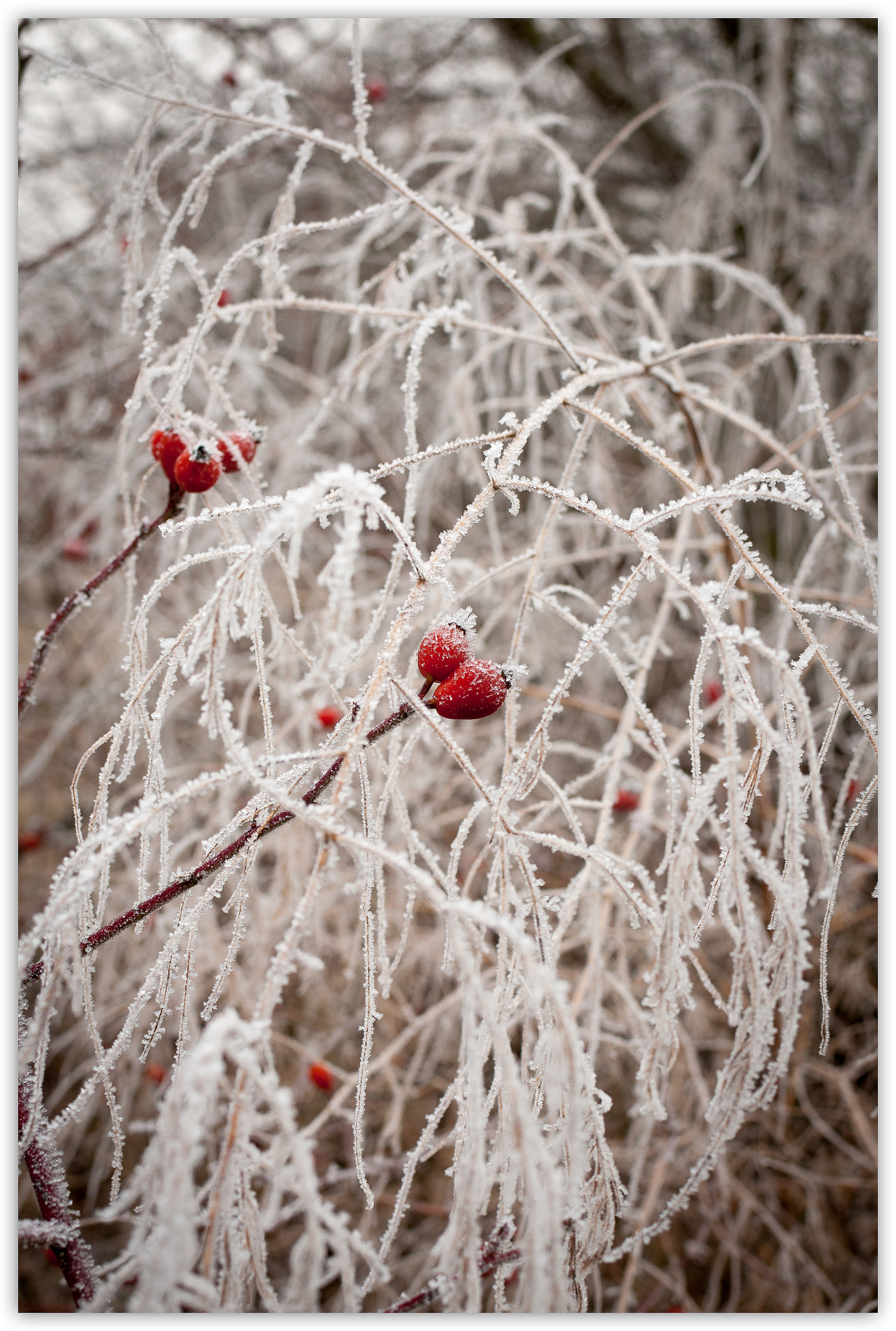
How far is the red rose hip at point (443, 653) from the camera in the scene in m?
0.69

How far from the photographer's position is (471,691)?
2.18 ft

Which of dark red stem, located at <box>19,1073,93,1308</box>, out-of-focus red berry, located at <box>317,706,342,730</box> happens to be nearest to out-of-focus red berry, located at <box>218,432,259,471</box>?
out-of-focus red berry, located at <box>317,706,342,730</box>

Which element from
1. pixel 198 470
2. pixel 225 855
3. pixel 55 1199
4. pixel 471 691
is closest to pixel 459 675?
pixel 471 691

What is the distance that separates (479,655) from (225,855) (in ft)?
3.65

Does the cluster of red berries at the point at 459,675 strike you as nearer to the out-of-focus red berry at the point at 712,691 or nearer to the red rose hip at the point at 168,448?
the red rose hip at the point at 168,448

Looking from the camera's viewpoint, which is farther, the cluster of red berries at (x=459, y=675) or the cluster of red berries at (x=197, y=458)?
the cluster of red berries at (x=197, y=458)

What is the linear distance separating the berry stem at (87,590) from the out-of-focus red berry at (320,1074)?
35.9 inches

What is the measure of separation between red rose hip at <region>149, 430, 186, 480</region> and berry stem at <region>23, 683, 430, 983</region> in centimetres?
39

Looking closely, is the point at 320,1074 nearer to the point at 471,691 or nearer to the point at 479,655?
the point at 479,655

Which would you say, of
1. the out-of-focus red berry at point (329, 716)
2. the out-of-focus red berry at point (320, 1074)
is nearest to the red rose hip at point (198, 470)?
the out-of-focus red berry at point (329, 716)

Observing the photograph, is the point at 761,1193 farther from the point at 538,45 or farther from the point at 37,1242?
the point at 538,45

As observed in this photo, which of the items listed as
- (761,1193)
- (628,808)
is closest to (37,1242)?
(628,808)

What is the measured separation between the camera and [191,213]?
922 millimetres

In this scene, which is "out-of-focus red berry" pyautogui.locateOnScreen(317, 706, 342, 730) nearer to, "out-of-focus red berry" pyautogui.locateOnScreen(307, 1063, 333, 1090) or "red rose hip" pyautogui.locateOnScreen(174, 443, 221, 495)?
"red rose hip" pyautogui.locateOnScreen(174, 443, 221, 495)
